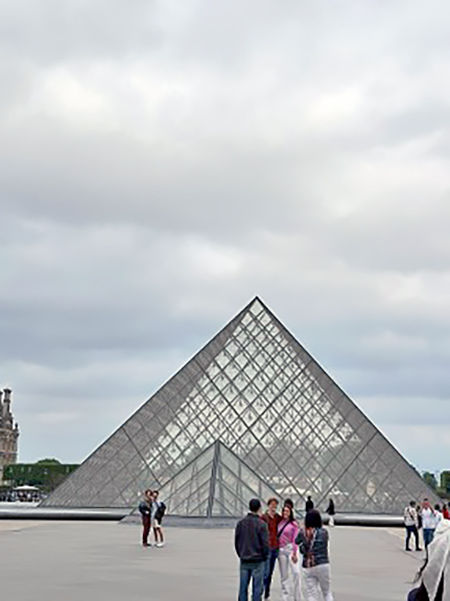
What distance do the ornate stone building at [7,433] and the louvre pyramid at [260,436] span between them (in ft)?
302

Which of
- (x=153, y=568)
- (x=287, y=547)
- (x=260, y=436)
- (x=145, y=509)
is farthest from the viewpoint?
(x=260, y=436)

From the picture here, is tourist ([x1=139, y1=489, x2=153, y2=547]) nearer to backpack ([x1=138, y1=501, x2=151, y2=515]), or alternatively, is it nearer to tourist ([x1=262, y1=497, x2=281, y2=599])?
backpack ([x1=138, y1=501, x2=151, y2=515])

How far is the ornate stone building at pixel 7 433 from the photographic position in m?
131

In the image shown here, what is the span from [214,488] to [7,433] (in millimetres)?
109366

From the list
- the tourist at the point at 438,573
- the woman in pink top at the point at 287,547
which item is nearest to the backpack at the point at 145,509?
the woman in pink top at the point at 287,547

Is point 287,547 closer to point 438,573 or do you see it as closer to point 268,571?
point 268,571

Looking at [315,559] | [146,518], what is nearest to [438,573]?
[315,559]

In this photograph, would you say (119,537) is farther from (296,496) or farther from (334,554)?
(296,496)

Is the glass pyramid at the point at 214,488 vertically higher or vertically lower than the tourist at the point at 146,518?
higher

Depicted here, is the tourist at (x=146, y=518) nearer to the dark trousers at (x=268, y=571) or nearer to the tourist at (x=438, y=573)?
the dark trousers at (x=268, y=571)

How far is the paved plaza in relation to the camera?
11.0 metres

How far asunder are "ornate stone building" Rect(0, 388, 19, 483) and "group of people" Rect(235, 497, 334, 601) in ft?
398

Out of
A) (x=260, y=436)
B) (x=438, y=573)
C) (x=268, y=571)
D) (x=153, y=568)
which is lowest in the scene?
(x=153, y=568)

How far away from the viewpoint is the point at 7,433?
133125mm
